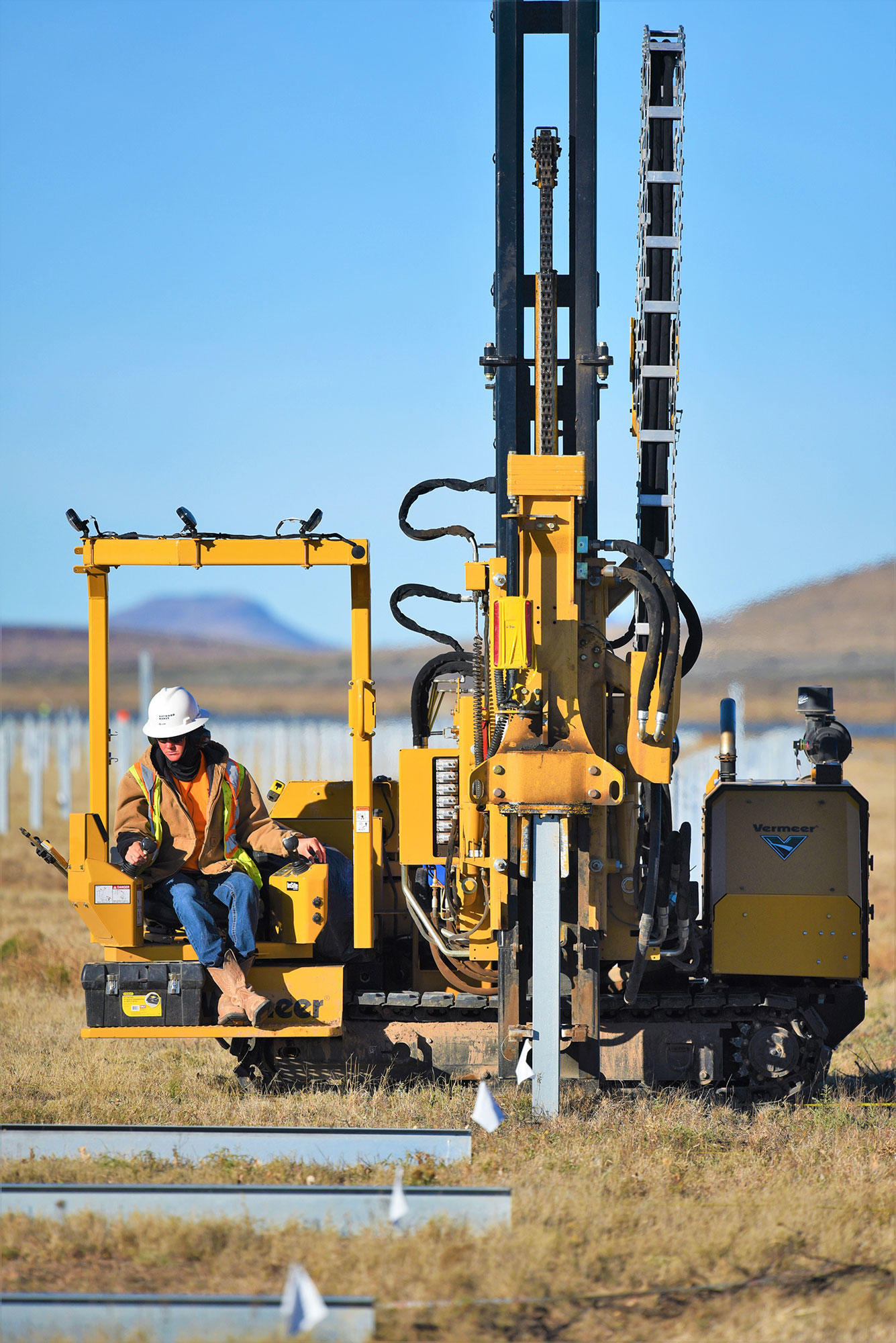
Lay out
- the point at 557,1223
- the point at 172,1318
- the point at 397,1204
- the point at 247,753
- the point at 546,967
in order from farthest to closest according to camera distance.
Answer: the point at 247,753
the point at 546,967
the point at 557,1223
the point at 397,1204
the point at 172,1318

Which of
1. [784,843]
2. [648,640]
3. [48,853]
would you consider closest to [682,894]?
[784,843]

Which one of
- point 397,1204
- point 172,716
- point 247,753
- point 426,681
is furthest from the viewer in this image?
point 247,753

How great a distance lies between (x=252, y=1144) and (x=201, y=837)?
1964 mm

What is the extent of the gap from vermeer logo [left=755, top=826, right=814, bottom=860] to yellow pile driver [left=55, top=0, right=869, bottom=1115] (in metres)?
0.02

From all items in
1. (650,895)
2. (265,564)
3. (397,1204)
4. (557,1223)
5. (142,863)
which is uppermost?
(265,564)

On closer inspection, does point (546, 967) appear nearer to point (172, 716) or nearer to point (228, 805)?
point (228, 805)

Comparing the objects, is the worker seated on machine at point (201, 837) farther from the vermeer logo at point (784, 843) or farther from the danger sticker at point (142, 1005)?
the vermeer logo at point (784, 843)

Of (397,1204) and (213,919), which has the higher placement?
(213,919)

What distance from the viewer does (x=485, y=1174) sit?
288 inches

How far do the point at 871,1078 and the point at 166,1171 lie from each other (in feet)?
18.1

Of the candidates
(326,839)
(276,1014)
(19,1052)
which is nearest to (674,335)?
(326,839)

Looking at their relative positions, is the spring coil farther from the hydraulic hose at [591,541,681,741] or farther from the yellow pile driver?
the hydraulic hose at [591,541,681,741]

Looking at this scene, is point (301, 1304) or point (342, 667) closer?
point (301, 1304)

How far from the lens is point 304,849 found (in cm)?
890
